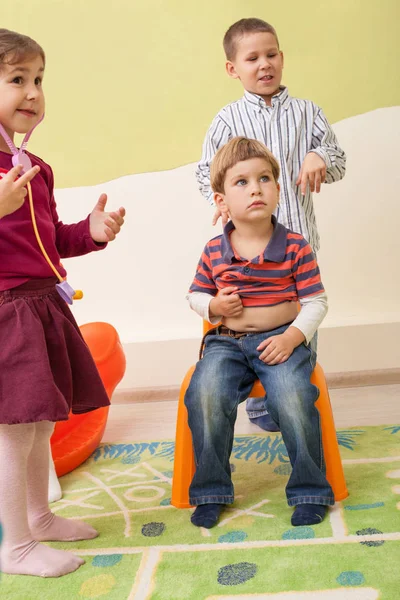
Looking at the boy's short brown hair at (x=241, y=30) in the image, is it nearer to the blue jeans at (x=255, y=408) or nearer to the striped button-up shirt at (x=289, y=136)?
the striped button-up shirt at (x=289, y=136)

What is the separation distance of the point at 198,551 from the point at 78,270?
4.85 feet

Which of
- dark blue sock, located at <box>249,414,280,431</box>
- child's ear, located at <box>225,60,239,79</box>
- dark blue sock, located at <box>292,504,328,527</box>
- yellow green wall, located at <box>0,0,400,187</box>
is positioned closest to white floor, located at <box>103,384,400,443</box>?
dark blue sock, located at <box>249,414,280,431</box>

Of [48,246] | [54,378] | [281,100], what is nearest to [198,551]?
[54,378]

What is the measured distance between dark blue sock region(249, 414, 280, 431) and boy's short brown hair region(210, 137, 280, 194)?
68cm

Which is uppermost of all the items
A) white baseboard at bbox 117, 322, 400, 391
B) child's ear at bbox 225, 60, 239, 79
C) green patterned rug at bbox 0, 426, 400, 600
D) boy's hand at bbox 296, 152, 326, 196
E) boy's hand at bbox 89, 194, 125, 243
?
child's ear at bbox 225, 60, 239, 79

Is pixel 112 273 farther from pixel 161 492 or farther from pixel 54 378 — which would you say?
pixel 54 378

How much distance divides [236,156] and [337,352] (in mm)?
1105

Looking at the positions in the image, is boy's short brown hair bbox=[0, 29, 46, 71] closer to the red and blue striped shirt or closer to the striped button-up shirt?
the red and blue striped shirt

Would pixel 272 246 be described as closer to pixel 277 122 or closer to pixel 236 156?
pixel 236 156

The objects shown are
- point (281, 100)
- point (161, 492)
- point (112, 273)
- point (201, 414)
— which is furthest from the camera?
point (112, 273)

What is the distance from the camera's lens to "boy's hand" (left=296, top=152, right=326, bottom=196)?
5.27ft

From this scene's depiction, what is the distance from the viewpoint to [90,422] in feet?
5.74

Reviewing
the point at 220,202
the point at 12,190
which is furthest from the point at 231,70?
the point at 12,190

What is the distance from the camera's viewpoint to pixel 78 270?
2428 millimetres
